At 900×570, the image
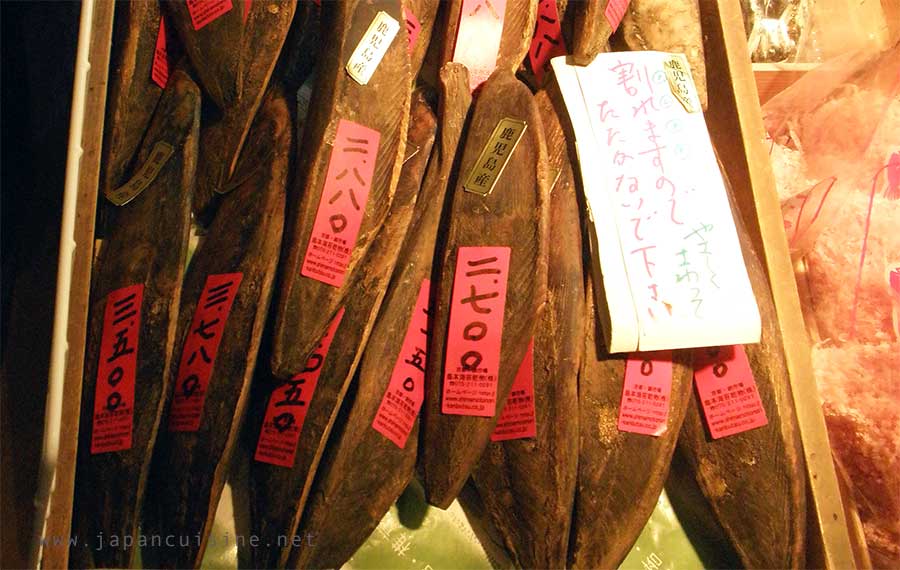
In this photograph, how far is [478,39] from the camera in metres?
1.41

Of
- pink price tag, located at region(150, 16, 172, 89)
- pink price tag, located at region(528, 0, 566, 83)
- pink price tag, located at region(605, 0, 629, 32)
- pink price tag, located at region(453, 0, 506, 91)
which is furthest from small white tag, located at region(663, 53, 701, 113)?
pink price tag, located at region(150, 16, 172, 89)

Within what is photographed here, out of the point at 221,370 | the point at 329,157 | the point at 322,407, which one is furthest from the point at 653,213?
the point at 221,370

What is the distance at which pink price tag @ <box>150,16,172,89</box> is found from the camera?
4.87 ft

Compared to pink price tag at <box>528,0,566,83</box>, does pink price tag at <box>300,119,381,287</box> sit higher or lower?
A: lower

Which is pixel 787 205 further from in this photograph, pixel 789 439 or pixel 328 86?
pixel 328 86

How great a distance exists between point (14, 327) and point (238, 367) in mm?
1028

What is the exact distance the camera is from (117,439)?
3.93 feet

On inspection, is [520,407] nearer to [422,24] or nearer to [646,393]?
[646,393]

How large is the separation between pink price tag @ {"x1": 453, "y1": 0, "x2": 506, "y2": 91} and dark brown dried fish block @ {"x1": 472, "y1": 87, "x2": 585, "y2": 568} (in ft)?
1.40

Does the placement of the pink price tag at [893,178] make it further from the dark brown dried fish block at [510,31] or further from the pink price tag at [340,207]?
the pink price tag at [340,207]

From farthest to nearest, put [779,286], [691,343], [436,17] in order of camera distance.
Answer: [436,17]
[779,286]
[691,343]

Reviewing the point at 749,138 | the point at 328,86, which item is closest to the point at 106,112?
the point at 328,86

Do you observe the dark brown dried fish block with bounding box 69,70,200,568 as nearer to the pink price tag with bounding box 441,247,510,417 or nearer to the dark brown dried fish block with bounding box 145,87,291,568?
the dark brown dried fish block with bounding box 145,87,291,568

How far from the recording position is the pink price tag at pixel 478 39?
1.40m
